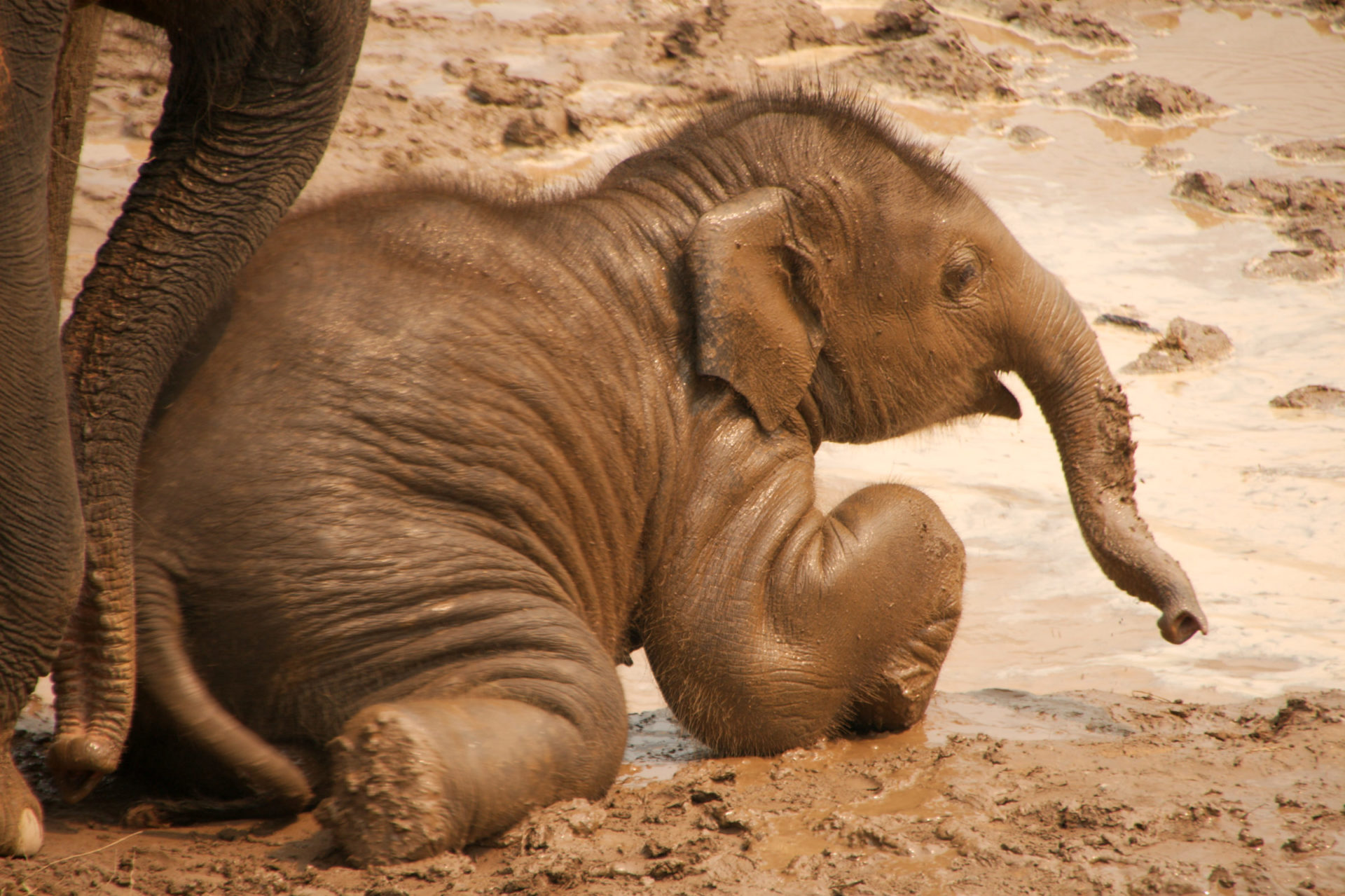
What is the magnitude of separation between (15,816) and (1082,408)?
3641 millimetres

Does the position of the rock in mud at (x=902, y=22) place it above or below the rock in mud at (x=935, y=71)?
above

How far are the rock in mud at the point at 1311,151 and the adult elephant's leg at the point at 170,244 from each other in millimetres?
11292

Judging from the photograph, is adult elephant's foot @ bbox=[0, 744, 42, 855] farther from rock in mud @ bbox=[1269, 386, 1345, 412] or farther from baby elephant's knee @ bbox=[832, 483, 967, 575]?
rock in mud @ bbox=[1269, 386, 1345, 412]

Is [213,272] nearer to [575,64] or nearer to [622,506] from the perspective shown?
[622,506]

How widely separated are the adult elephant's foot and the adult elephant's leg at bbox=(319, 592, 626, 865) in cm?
64

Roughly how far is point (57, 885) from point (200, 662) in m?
0.65

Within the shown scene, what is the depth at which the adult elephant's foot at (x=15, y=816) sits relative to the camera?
311cm

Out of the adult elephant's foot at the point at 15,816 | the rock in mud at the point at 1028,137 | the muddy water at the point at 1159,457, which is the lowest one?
the muddy water at the point at 1159,457

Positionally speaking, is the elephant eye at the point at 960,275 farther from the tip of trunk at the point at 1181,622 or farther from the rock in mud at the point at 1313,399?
the rock in mud at the point at 1313,399

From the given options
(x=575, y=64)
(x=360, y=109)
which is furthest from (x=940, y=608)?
(x=575, y=64)

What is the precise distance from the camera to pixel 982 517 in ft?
22.8

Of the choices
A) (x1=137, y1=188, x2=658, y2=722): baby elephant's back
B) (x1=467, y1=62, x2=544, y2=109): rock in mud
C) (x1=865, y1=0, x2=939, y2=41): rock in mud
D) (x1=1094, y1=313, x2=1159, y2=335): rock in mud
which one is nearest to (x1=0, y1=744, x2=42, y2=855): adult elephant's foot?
(x1=137, y1=188, x2=658, y2=722): baby elephant's back

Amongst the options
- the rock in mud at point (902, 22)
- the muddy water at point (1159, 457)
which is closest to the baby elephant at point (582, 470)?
the muddy water at point (1159, 457)

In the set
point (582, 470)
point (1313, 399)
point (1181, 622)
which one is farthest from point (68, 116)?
point (1313, 399)
